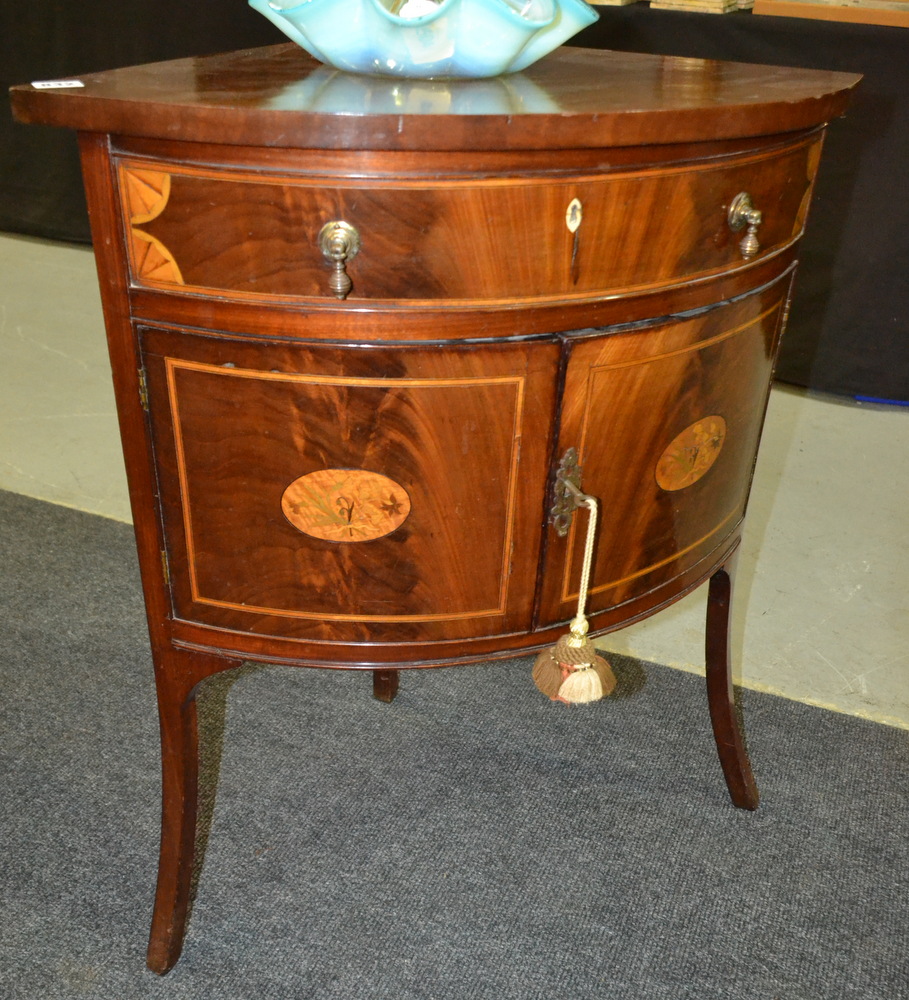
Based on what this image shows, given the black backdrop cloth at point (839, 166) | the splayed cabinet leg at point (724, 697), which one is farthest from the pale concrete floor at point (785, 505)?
the splayed cabinet leg at point (724, 697)

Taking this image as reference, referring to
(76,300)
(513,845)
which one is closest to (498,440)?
(513,845)

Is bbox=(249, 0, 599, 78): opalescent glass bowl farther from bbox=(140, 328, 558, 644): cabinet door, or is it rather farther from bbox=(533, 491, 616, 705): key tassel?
bbox=(533, 491, 616, 705): key tassel

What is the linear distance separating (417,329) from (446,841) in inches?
30.1

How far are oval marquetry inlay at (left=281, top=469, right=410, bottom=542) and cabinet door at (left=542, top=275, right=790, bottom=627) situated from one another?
0.16m

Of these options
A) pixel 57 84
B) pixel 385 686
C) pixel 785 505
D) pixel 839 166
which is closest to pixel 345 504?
pixel 57 84

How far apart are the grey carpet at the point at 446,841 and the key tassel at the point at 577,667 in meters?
0.33

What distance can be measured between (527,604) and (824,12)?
203 cm

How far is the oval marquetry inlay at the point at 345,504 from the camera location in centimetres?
91

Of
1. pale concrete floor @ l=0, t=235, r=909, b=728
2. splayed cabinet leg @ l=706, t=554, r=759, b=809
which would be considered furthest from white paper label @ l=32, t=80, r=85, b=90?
pale concrete floor @ l=0, t=235, r=909, b=728

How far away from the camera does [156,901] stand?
3.83 feet

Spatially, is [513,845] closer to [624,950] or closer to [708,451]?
[624,950]

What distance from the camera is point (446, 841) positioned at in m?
1.35

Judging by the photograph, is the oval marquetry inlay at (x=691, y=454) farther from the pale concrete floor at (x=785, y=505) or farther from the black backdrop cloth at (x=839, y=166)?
the black backdrop cloth at (x=839, y=166)

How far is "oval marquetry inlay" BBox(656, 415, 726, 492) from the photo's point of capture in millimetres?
1033
